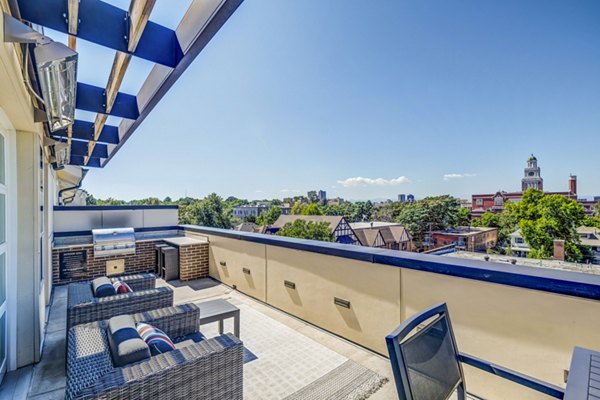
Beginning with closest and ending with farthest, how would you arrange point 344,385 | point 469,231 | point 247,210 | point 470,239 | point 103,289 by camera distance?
point 344,385 → point 103,289 → point 470,239 → point 469,231 → point 247,210

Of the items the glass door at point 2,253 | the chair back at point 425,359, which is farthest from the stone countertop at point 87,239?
the chair back at point 425,359

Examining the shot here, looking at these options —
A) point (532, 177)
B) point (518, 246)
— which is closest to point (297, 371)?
point (518, 246)

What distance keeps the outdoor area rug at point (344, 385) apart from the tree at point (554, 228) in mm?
29417

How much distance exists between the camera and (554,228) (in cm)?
2408

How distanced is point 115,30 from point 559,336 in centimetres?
379

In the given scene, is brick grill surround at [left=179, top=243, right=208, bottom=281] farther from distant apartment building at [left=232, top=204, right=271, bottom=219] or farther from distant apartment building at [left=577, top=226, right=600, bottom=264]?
distant apartment building at [left=232, top=204, right=271, bottom=219]

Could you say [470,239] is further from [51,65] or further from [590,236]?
[51,65]

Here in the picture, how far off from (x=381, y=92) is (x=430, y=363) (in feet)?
A: 55.7

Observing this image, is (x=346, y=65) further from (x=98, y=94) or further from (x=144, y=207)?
(x=98, y=94)

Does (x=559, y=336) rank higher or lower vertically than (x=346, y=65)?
lower

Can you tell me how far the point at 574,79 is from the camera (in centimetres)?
2166

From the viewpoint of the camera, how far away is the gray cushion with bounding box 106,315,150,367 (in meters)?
1.70

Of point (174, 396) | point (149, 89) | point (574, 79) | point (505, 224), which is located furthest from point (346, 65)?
point (505, 224)

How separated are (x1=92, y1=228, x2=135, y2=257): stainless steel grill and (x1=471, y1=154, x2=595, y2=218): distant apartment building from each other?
4950 centimetres
